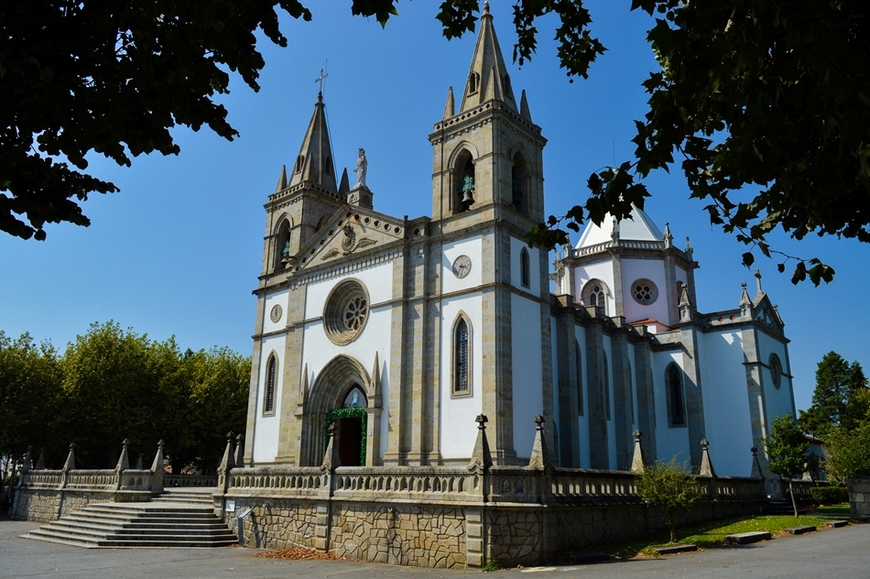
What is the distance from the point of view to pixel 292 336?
30.1m

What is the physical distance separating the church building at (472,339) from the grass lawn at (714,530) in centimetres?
581

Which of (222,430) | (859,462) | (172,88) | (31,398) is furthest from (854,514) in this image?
(31,398)

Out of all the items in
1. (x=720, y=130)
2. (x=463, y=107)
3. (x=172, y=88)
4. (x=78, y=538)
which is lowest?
(x=78, y=538)

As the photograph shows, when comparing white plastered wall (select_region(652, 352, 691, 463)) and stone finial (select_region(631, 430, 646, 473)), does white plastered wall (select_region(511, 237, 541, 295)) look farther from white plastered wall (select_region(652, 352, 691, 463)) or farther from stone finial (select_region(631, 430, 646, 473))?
white plastered wall (select_region(652, 352, 691, 463))

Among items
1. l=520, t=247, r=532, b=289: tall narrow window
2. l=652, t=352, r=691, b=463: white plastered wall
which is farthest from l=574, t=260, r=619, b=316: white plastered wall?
l=520, t=247, r=532, b=289: tall narrow window

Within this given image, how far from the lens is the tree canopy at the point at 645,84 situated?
440 centimetres

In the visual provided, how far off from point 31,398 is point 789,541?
36153mm

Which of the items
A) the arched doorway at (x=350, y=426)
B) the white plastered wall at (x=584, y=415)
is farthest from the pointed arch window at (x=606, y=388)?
the arched doorway at (x=350, y=426)

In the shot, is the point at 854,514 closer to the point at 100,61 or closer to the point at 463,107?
the point at 463,107

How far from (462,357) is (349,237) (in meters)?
8.19

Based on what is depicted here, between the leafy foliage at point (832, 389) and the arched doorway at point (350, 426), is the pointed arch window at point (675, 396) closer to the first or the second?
Result: the arched doorway at point (350, 426)

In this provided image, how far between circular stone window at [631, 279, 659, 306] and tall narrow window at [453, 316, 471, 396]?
678 inches

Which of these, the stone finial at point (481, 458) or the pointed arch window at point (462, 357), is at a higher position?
the pointed arch window at point (462, 357)

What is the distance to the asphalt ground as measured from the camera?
12188 mm
